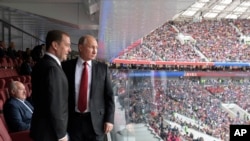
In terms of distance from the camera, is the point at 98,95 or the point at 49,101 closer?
the point at 49,101

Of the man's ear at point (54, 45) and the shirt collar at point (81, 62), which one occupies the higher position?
the man's ear at point (54, 45)

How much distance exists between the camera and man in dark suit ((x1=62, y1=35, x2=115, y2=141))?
6.89 feet

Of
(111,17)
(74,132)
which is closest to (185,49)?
(111,17)

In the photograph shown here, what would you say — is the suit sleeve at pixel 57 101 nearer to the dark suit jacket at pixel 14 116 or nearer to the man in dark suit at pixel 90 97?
the man in dark suit at pixel 90 97

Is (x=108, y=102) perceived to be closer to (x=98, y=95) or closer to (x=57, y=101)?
(x=98, y=95)

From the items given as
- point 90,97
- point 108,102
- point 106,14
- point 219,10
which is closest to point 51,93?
point 90,97

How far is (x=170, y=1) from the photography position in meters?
3.90

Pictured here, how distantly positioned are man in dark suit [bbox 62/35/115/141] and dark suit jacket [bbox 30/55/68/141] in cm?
26

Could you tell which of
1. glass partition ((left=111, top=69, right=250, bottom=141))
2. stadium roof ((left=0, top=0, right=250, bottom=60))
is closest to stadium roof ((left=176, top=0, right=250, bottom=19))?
glass partition ((left=111, top=69, right=250, bottom=141))

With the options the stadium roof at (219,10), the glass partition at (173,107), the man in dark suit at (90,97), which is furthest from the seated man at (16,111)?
the stadium roof at (219,10)

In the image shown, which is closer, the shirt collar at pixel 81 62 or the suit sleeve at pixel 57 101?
the suit sleeve at pixel 57 101

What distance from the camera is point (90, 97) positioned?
6.88 feet

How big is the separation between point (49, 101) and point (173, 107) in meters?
10.6

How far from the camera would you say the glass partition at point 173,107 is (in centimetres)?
345
